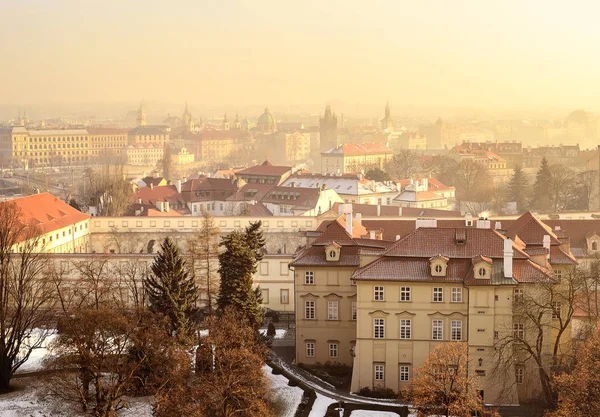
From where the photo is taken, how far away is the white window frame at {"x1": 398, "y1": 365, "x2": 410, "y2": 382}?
39.8 m

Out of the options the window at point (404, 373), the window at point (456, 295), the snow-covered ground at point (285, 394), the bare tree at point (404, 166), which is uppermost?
the bare tree at point (404, 166)

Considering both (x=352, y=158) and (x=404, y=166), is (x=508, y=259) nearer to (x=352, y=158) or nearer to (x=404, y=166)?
(x=404, y=166)

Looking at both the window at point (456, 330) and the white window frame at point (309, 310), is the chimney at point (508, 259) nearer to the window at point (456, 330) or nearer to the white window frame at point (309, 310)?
the window at point (456, 330)

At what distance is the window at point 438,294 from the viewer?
39.7m

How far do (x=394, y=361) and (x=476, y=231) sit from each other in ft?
19.4

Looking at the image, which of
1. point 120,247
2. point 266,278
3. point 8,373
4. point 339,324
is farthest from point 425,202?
point 8,373

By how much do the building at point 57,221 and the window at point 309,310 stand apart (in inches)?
973

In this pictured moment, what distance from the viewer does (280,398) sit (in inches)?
1529

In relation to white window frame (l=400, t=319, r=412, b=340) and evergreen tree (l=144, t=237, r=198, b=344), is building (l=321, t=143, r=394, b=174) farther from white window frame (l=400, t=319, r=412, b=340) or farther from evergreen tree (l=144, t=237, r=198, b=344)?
white window frame (l=400, t=319, r=412, b=340)

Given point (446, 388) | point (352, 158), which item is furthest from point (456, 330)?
point (352, 158)

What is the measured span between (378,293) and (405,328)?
1685mm

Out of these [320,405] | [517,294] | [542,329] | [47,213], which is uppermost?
[47,213]

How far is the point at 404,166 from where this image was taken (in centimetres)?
13300

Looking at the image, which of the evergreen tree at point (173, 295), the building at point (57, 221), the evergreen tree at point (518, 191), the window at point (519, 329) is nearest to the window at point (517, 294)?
the window at point (519, 329)
